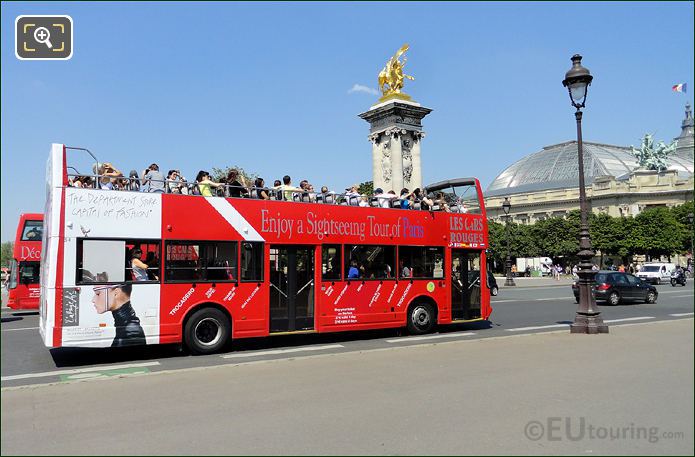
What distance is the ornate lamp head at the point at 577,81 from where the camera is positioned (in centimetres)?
1429

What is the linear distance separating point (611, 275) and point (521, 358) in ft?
57.4

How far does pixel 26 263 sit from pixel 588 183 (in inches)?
4655

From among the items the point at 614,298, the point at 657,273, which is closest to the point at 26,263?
the point at 614,298

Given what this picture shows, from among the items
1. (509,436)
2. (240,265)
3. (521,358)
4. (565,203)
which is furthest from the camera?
(565,203)

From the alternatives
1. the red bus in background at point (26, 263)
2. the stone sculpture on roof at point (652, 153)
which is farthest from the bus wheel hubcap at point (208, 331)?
the stone sculpture on roof at point (652, 153)

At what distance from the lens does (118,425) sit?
621 centimetres

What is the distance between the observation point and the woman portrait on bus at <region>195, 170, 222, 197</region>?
1203 cm

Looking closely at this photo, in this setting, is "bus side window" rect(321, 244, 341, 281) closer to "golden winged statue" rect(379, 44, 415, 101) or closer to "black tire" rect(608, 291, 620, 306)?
"black tire" rect(608, 291, 620, 306)

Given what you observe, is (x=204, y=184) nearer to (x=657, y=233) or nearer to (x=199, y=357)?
(x=199, y=357)

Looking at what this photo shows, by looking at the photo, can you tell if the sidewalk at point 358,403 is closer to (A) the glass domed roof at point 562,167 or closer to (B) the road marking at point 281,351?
(B) the road marking at point 281,351

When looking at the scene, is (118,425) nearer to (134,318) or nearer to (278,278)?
(134,318)

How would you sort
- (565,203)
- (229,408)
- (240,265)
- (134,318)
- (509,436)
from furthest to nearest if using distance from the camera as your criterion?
(565,203), (240,265), (134,318), (229,408), (509,436)

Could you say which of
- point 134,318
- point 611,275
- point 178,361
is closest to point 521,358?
point 178,361

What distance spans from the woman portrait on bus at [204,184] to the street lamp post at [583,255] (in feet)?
28.5
